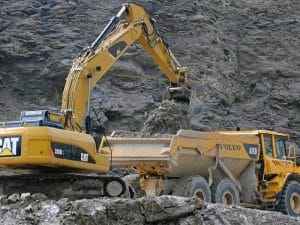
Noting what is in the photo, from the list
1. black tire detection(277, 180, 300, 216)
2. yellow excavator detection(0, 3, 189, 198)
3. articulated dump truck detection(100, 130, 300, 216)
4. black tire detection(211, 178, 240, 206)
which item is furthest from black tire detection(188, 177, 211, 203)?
yellow excavator detection(0, 3, 189, 198)

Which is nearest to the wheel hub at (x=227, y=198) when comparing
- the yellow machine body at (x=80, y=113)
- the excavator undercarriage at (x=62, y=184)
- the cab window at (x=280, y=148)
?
the cab window at (x=280, y=148)

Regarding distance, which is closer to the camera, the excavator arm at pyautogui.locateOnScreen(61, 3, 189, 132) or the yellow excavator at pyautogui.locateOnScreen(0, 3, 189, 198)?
the yellow excavator at pyautogui.locateOnScreen(0, 3, 189, 198)

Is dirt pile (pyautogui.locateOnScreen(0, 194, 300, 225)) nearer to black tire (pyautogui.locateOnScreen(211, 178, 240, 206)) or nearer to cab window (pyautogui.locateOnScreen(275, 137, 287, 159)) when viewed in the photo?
black tire (pyautogui.locateOnScreen(211, 178, 240, 206))

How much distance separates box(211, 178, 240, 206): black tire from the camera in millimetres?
11516

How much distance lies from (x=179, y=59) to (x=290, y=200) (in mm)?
9580

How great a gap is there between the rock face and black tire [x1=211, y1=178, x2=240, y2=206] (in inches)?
244

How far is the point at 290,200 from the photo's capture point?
12.8 metres

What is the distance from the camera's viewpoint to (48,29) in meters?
21.6

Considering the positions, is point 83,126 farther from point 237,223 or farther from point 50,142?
point 237,223

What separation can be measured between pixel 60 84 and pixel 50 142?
11874 mm

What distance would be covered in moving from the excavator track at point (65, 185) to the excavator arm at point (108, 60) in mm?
962

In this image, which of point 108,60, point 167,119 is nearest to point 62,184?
point 108,60

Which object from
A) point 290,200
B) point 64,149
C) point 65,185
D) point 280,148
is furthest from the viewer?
point 280,148

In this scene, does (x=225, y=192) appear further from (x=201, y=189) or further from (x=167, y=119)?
(x=167, y=119)
